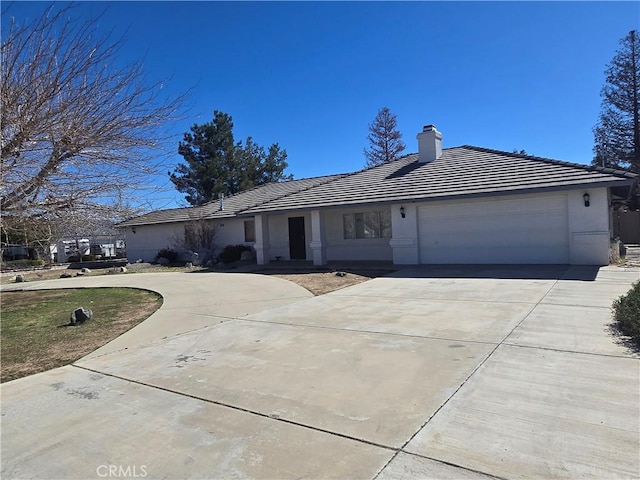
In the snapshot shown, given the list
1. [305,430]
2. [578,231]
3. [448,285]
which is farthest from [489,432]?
[578,231]

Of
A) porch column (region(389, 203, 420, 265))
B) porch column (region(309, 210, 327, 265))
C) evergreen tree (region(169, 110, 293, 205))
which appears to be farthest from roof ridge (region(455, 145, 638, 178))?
evergreen tree (region(169, 110, 293, 205))

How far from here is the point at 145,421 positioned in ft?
12.1

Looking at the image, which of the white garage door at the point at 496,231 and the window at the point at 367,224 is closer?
the white garage door at the point at 496,231

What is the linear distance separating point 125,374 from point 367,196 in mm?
12518

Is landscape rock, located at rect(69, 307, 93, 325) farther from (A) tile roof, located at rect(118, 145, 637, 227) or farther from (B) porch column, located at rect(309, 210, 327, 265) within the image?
(B) porch column, located at rect(309, 210, 327, 265)

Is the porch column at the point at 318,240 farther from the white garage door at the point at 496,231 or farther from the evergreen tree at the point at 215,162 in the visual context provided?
the evergreen tree at the point at 215,162

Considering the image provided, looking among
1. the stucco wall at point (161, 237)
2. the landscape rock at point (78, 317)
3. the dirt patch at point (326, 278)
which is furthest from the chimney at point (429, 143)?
the landscape rock at point (78, 317)

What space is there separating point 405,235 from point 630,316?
10.3 metres

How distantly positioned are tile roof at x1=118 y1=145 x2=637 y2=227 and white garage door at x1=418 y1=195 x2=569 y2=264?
29.6 inches

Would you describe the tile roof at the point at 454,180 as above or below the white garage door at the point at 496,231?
above

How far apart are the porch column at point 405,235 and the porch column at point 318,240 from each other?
308cm

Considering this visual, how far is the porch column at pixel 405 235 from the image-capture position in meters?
15.5

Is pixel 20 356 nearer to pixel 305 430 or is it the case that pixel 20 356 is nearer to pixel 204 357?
pixel 204 357

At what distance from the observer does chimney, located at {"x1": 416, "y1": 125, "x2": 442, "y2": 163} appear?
1862 cm
